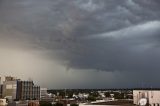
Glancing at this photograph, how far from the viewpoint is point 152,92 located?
8325 cm

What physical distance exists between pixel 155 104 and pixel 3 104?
12958cm

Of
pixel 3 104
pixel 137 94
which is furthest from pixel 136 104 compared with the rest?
pixel 3 104

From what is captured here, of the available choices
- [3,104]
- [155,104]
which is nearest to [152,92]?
[155,104]

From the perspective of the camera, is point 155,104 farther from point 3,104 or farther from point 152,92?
point 3,104

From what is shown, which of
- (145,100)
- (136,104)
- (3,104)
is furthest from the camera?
(3,104)

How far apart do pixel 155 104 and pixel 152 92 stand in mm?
3410

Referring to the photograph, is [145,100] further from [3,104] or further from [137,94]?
[3,104]

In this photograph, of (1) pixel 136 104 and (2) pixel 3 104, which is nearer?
(1) pixel 136 104

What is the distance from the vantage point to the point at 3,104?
19338cm

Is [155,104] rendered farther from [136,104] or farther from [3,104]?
[3,104]

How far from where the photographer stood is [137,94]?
88.5 m

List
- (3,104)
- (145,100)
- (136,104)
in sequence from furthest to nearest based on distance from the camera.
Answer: (3,104)
(136,104)
(145,100)

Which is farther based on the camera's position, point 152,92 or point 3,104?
point 3,104

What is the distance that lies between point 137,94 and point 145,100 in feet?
24.6
